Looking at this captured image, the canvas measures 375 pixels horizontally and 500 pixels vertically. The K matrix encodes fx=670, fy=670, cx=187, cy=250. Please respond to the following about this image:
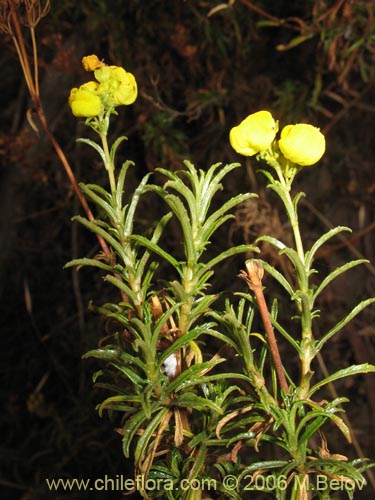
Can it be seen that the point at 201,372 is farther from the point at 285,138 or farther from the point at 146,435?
the point at 285,138

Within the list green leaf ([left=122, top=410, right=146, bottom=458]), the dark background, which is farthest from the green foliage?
the dark background

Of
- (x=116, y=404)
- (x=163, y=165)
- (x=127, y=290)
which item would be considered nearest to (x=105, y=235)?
(x=127, y=290)

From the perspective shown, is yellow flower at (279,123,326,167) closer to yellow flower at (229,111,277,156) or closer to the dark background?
yellow flower at (229,111,277,156)

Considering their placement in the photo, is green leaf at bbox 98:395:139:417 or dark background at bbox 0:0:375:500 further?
dark background at bbox 0:0:375:500

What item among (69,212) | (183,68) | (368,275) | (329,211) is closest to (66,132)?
(69,212)

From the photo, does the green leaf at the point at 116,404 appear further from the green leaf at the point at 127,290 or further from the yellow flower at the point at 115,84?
the yellow flower at the point at 115,84

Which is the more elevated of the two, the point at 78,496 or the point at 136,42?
the point at 136,42

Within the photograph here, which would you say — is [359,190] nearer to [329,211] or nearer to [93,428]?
[329,211]
